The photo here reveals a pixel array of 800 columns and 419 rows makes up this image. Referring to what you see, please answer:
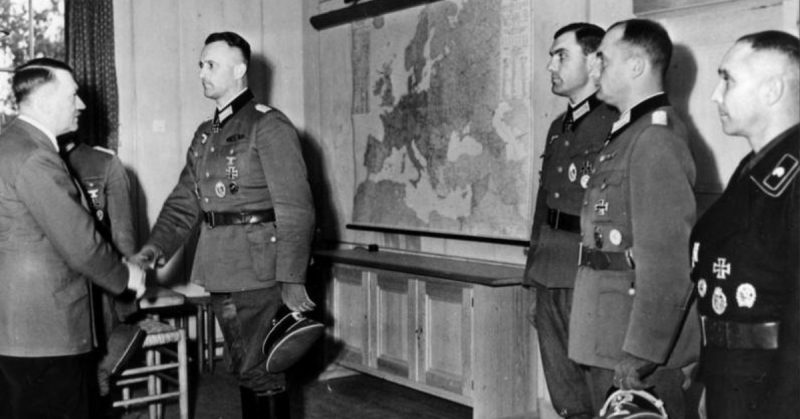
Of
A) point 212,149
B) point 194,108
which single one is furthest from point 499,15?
point 194,108

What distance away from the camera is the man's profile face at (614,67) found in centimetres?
270

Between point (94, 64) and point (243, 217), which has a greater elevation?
point (94, 64)

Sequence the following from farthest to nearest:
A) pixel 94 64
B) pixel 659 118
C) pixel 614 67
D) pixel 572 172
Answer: pixel 94 64 → pixel 572 172 → pixel 614 67 → pixel 659 118

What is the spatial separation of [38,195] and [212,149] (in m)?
0.89

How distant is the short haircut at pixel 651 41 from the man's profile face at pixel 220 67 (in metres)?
1.76

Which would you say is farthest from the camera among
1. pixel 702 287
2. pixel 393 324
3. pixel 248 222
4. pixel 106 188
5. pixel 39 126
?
pixel 393 324

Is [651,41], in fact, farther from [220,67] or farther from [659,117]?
[220,67]

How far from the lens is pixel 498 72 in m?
4.70

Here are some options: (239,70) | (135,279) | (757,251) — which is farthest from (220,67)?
(757,251)

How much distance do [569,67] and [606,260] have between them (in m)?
1.09

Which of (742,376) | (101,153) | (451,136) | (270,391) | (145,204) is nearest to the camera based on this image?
(742,376)

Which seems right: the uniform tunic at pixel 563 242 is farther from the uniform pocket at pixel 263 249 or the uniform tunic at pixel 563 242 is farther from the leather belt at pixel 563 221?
the uniform pocket at pixel 263 249

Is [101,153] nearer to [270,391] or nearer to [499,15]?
[270,391]

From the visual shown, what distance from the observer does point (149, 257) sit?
3.70m
